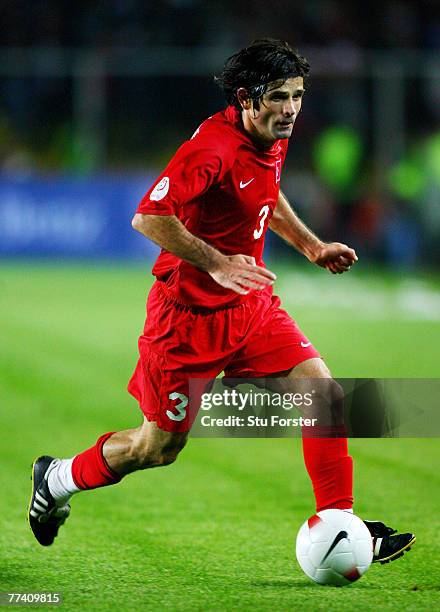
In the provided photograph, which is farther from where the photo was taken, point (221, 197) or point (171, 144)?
point (171, 144)

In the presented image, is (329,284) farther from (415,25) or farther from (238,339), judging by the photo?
(238,339)

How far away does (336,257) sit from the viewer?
16.4 feet

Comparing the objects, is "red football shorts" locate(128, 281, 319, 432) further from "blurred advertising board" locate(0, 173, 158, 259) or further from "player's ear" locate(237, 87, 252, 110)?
"blurred advertising board" locate(0, 173, 158, 259)

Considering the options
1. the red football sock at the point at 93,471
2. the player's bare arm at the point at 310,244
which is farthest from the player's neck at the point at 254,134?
the red football sock at the point at 93,471

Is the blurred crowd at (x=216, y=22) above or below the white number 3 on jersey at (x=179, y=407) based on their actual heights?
above

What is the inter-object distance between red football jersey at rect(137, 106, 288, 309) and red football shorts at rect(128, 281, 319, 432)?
7cm

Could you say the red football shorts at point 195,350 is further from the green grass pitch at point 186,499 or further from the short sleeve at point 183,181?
the green grass pitch at point 186,499

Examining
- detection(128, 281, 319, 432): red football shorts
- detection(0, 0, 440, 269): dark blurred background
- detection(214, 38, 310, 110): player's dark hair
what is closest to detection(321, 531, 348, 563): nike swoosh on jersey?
detection(128, 281, 319, 432): red football shorts

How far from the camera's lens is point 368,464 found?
7070 mm

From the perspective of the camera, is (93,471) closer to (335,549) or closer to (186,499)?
(335,549)

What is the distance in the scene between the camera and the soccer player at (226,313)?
15.0 feet

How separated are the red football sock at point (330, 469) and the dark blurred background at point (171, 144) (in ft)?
48.7

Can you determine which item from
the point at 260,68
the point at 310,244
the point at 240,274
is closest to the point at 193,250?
the point at 240,274

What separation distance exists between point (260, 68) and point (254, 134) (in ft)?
0.84
